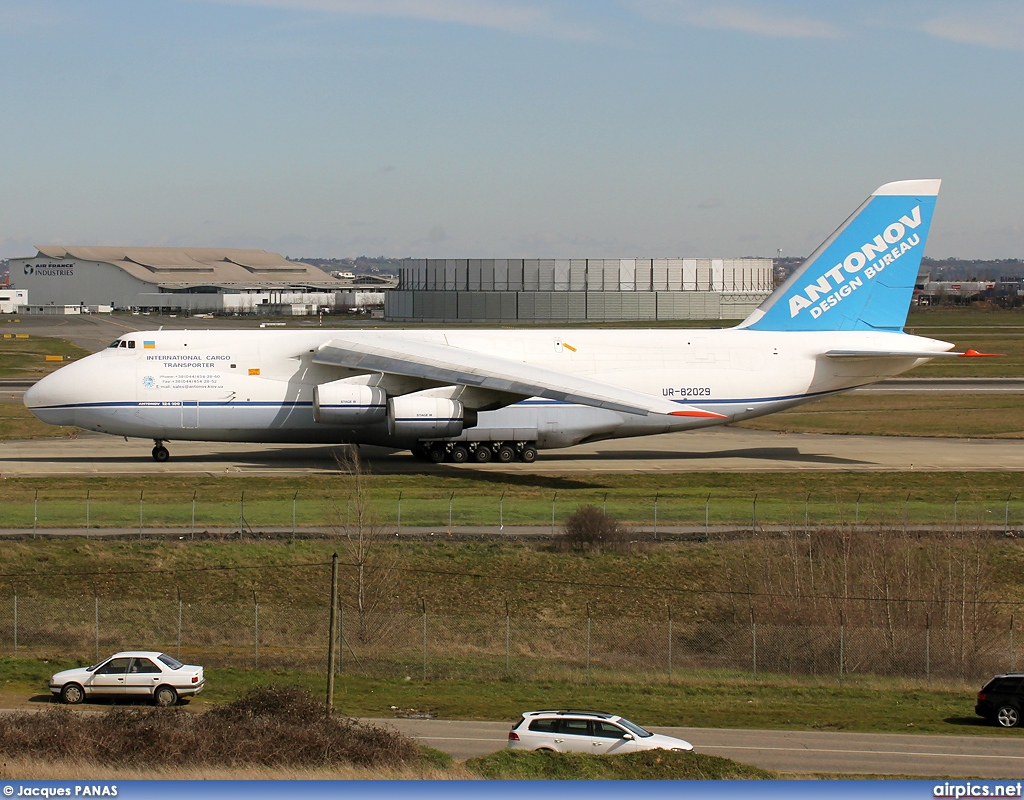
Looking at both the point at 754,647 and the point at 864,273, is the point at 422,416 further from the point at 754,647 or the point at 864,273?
the point at 864,273

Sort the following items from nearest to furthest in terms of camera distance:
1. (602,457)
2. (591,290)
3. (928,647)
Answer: (928,647) < (602,457) < (591,290)

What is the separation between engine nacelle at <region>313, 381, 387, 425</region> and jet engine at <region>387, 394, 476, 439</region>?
48cm

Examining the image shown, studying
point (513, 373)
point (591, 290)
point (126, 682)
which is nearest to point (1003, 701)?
point (126, 682)

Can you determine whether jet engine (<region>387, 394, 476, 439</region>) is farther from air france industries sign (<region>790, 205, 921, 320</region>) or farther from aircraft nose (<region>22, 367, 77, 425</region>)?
air france industries sign (<region>790, 205, 921, 320</region>)

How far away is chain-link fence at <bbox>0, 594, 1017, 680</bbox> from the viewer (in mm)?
26500

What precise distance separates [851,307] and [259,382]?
2361cm

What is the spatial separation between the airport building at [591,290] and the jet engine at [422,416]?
94672mm

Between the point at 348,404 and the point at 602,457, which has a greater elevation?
the point at 348,404

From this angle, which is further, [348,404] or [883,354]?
[883,354]

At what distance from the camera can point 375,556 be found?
3183cm

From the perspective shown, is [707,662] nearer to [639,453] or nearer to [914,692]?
[914,692]

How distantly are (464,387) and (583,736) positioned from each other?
82.2 ft

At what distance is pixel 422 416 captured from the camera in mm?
41531

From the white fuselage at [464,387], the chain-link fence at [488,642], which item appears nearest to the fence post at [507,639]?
the chain-link fence at [488,642]
